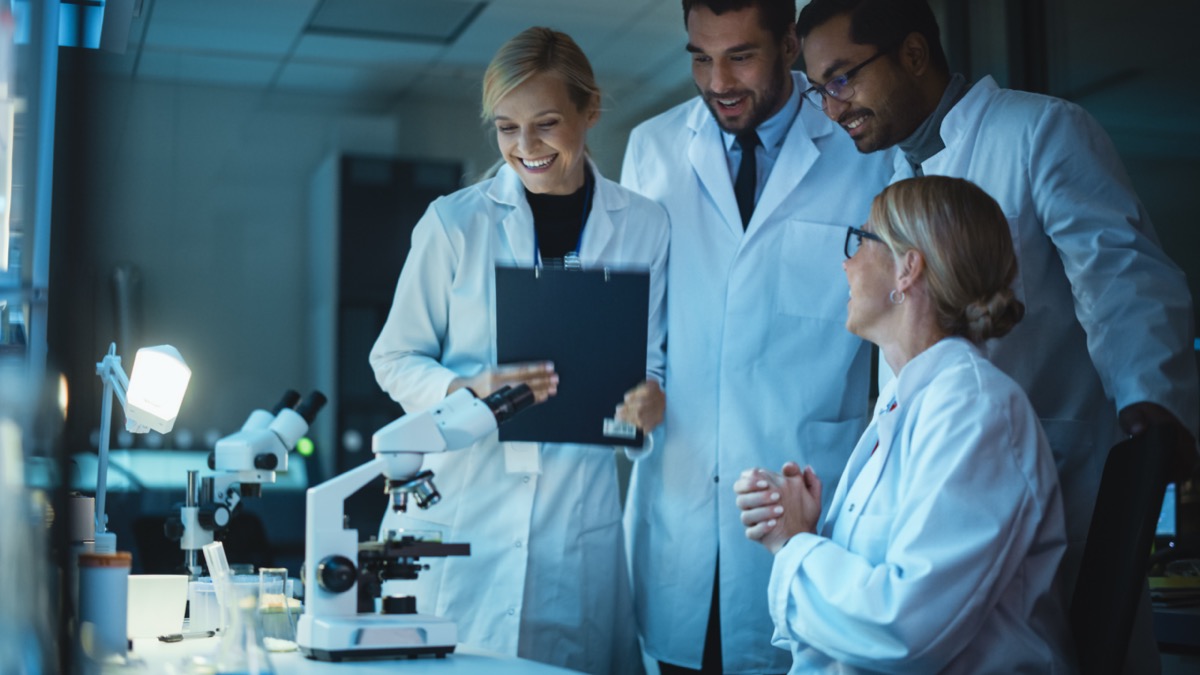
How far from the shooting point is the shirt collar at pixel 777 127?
2566 mm

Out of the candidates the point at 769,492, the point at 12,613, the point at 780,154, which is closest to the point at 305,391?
the point at 780,154

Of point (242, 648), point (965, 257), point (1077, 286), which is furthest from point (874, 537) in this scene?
point (242, 648)

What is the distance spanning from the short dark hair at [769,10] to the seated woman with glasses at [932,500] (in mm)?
910

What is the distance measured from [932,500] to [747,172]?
1.25 meters

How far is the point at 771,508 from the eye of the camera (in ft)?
5.50

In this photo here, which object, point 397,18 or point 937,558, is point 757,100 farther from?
point 397,18

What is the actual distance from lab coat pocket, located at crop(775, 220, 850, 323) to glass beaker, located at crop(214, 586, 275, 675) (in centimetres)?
137

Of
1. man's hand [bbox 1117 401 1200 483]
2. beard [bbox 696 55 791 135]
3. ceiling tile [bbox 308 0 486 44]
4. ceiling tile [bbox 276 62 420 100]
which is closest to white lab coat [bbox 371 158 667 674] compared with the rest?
beard [bbox 696 55 791 135]

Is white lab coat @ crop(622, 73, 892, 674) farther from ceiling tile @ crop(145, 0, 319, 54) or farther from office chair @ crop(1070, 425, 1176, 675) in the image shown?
ceiling tile @ crop(145, 0, 319, 54)

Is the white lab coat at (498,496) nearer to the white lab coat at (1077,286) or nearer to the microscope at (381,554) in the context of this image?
the microscope at (381,554)

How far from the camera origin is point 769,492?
5.53 feet

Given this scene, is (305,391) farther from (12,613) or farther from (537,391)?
(12,613)

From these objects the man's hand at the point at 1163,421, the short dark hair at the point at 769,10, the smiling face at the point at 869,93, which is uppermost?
the short dark hair at the point at 769,10

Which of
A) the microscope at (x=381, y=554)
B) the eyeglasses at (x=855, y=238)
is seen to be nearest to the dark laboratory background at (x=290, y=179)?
the microscope at (x=381, y=554)
